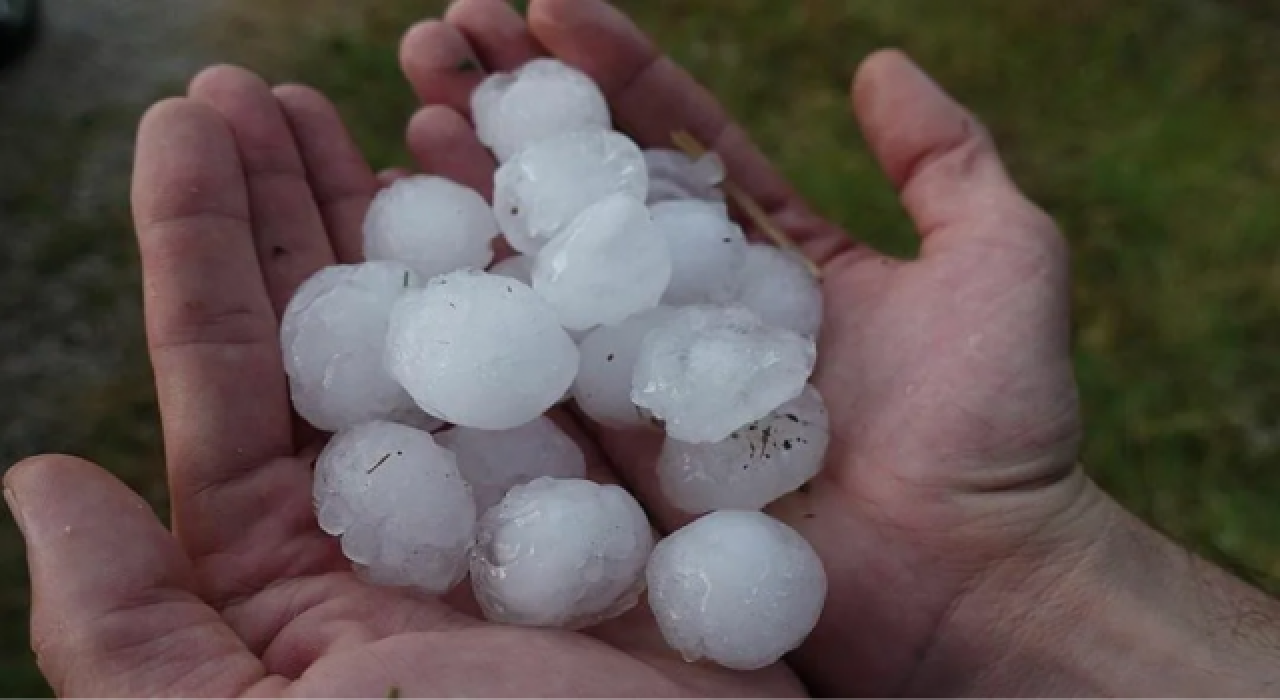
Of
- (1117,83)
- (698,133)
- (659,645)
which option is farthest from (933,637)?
(1117,83)

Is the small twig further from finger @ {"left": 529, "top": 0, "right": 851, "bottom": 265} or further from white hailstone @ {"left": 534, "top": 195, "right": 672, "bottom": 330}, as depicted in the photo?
white hailstone @ {"left": 534, "top": 195, "right": 672, "bottom": 330}

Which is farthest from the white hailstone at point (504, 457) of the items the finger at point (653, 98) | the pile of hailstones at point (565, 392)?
the finger at point (653, 98)

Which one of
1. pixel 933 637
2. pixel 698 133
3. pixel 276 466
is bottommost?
pixel 933 637

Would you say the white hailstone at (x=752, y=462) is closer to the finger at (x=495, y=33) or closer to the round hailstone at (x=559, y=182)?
the round hailstone at (x=559, y=182)

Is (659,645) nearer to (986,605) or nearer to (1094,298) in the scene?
(986,605)

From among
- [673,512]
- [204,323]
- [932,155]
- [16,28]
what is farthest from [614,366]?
[16,28]
